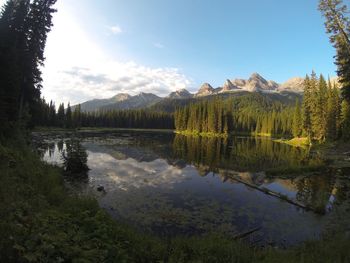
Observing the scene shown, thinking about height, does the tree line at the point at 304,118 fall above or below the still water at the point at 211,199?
above

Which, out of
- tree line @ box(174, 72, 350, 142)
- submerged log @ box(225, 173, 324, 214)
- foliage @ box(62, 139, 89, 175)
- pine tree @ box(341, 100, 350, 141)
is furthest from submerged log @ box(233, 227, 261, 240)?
pine tree @ box(341, 100, 350, 141)

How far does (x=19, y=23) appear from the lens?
30.7 m

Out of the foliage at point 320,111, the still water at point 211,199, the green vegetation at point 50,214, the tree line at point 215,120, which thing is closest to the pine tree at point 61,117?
the tree line at point 215,120

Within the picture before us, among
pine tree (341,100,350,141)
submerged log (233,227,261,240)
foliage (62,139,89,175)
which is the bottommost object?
submerged log (233,227,261,240)

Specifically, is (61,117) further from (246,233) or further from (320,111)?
(246,233)

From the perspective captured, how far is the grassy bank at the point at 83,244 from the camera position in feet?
22.5

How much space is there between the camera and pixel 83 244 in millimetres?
8336

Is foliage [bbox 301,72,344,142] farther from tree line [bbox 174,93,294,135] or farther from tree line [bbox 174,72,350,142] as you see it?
tree line [bbox 174,93,294,135]

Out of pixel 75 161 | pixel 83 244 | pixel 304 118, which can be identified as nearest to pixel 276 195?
pixel 83 244

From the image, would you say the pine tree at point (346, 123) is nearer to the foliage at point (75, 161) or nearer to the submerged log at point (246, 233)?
the submerged log at point (246, 233)

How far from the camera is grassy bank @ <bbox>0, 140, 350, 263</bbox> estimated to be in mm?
6863

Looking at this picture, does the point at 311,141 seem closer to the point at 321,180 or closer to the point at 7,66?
the point at 321,180

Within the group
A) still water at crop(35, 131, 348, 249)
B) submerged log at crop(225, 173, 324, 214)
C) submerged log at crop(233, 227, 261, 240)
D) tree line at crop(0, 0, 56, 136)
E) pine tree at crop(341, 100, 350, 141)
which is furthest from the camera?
pine tree at crop(341, 100, 350, 141)

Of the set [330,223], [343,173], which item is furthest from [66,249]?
[343,173]
